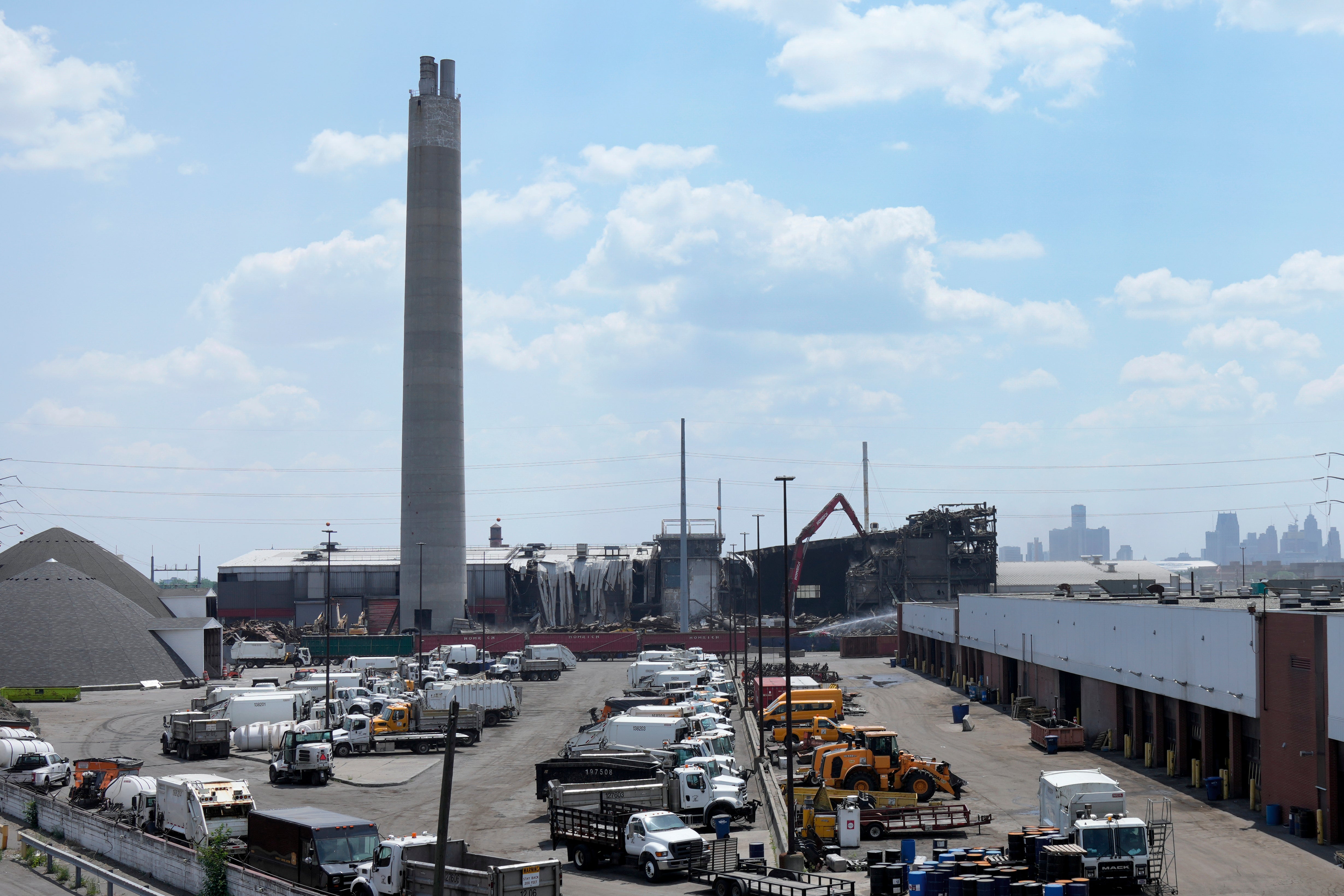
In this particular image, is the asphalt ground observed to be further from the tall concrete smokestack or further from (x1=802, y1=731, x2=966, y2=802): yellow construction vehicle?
the tall concrete smokestack

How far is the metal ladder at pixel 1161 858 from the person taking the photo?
28328 millimetres

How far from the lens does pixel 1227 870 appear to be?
100.0ft

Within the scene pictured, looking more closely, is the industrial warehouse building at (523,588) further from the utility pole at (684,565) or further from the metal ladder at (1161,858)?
the metal ladder at (1161,858)

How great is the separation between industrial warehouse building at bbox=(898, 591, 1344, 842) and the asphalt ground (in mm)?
1408

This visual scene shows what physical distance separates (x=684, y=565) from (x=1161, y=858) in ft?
328

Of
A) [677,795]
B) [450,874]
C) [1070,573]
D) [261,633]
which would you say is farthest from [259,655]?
[1070,573]

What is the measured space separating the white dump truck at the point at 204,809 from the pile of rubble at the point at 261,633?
8453 cm

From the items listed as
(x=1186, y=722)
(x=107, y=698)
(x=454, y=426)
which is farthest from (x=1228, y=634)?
(x=454, y=426)

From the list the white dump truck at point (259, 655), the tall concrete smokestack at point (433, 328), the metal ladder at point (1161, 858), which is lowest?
the white dump truck at point (259, 655)

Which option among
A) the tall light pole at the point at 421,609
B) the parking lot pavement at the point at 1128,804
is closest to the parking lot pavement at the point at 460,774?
the parking lot pavement at the point at 1128,804

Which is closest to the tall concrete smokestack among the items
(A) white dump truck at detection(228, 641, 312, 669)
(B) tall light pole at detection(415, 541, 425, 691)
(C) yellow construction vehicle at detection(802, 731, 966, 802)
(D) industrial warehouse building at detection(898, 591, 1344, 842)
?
(B) tall light pole at detection(415, 541, 425, 691)

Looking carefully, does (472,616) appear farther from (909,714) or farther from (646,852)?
(646,852)

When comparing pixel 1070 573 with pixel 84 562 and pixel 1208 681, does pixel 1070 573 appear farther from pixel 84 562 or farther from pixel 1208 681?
pixel 1208 681

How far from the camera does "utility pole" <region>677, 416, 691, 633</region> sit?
127375 mm
